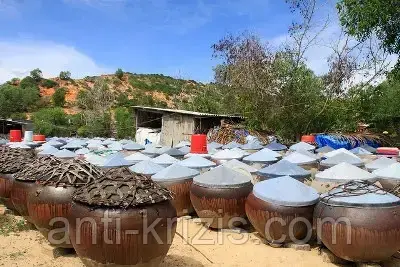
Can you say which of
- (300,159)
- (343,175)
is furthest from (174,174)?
(300,159)

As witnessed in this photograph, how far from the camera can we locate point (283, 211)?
20.5 feet

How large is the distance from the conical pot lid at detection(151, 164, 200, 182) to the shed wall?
1212cm

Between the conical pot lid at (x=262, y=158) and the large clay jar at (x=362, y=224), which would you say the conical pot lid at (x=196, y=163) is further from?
the large clay jar at (x=362, y=224)

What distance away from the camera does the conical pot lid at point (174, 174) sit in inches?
314

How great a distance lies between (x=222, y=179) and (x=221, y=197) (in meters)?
0.33

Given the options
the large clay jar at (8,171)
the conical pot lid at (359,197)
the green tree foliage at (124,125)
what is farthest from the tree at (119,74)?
the conical pot lid at (359,197)

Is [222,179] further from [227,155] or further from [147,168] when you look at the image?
[227,155]

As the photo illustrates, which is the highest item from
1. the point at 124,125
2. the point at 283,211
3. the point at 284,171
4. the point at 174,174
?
the point at 284,171

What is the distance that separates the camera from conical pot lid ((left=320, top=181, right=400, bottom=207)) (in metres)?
5.37

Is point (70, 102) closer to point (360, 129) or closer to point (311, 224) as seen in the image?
point (360, 129)

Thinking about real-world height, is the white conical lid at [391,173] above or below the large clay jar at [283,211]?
above

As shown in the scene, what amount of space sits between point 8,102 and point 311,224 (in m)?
41.6

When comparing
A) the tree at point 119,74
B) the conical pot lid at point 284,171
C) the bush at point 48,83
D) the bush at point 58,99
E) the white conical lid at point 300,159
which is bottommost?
the white conical lid at point 300,159

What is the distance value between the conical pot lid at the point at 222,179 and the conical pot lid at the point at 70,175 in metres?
2.02
